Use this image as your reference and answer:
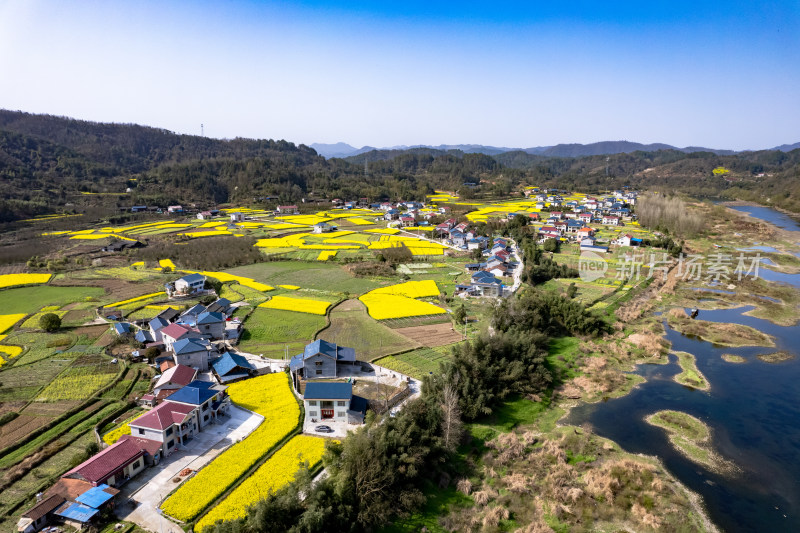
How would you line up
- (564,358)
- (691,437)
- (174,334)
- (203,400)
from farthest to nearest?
(564,358), (174,334), (691,437), (203,400)

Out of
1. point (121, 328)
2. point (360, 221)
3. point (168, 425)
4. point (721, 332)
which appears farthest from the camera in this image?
point (360, 221)

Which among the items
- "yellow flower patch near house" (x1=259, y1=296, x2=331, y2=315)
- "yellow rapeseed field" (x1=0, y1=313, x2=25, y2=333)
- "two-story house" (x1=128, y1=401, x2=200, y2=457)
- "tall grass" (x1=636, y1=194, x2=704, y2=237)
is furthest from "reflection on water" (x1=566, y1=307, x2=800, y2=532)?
"tall grass" (x1=636, y1=194, x2=704, y2=237)

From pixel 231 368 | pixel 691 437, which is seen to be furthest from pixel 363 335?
pixel 691 437

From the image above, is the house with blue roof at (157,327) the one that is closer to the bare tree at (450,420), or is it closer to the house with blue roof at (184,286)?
the house with blue roof at (184,286)

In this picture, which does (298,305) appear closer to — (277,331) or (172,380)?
(277,331)

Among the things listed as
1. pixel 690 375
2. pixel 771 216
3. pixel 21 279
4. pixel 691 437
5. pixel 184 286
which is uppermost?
pixel 771 216

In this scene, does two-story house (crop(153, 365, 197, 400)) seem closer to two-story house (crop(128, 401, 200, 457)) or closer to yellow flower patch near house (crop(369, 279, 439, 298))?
two-story house (crop(128, 401, 200, 457))

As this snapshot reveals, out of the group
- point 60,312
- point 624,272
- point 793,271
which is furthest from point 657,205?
point 60,312

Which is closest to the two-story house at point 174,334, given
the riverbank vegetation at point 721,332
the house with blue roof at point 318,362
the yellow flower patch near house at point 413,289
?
the house with blue roof at point 318,362

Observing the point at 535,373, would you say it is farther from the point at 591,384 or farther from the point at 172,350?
the point at 172,350
